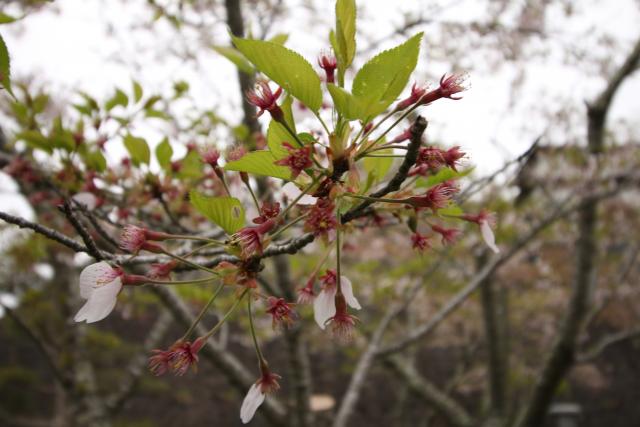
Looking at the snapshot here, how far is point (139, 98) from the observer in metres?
1.40

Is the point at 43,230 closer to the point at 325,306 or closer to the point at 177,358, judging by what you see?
the point at 177,358

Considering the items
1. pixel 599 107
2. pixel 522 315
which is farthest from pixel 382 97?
pixel 522 315

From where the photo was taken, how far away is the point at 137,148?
111 cm

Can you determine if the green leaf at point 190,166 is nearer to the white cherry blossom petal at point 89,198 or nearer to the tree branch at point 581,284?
the white cherry blossom petal at point 89,198

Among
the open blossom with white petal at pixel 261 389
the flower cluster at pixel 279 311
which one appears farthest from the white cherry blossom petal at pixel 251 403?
the flower cluster at pixel 279 311

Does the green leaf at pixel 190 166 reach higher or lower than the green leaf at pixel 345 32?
higher

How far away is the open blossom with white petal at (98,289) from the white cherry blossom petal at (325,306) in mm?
280

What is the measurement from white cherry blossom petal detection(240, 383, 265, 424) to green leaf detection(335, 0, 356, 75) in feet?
1.56

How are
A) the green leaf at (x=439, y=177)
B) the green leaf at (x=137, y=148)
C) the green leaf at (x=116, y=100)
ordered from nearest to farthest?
the green leaf at (x=439, y=177)
the green leaf at (x=137, y=148)
the green leaf at (x=116, y=100)

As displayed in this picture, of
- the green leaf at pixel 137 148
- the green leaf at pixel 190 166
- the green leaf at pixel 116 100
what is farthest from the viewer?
the green leaf at pixel 116 100

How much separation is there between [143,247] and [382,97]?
15.7 inches

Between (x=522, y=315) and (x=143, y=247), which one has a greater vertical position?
(x=522, y=315)

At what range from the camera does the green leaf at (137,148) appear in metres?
1.09

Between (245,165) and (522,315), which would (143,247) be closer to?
(245,165)
